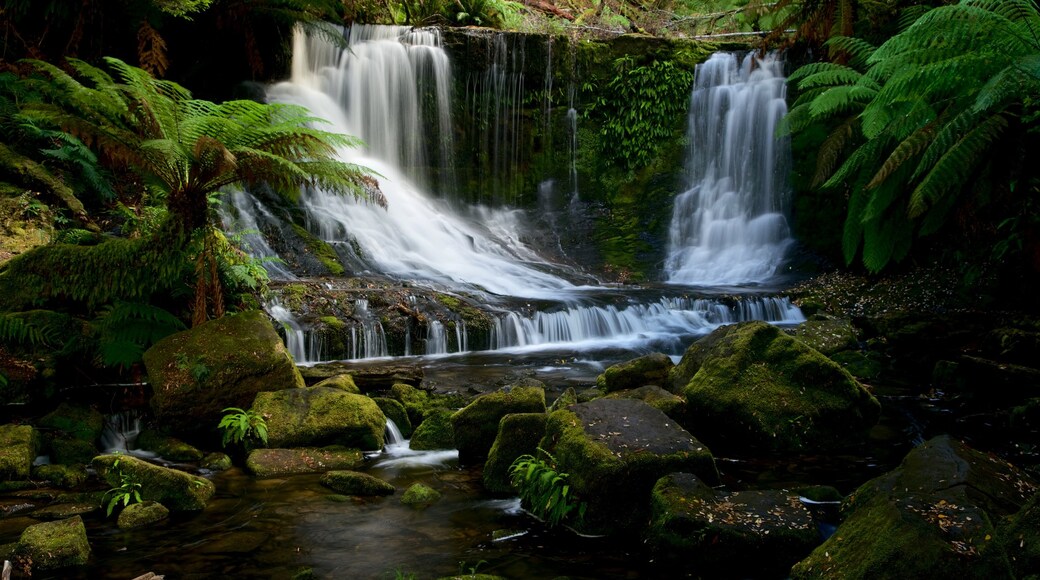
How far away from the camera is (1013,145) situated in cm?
656

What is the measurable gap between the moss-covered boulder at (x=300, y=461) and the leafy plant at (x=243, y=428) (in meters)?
0.15

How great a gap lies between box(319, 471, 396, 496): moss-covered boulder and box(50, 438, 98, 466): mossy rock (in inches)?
65.3

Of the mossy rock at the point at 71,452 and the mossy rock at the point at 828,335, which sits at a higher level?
the mossy rock at the point at 828,335

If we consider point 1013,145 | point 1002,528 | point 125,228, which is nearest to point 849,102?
point 1013,145

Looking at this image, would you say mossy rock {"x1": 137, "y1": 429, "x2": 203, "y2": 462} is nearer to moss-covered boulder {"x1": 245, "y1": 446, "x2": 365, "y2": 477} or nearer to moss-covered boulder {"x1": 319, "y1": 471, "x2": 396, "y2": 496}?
moss-covered boulder {"x1": 245, "y1": 446, "x2": 365, "y2": 477}

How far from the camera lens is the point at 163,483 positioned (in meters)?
3.72

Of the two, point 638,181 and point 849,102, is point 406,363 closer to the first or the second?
point 849,102

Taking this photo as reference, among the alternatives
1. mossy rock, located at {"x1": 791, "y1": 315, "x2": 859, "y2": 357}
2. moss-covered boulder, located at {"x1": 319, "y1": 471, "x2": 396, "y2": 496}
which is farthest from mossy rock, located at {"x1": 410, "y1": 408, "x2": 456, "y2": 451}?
mossy rock, located at {"x1": 791, "y1": 315, "x2": 859, "y2": 357}

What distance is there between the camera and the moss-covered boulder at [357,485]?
401cm

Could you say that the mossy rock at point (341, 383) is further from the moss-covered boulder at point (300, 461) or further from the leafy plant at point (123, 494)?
the leafy plant at point (123, 494)

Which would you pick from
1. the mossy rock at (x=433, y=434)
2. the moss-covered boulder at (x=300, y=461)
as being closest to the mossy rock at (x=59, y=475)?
the moss-covered boulder at (x=300, y=461)

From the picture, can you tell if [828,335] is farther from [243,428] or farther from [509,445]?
[243,428]

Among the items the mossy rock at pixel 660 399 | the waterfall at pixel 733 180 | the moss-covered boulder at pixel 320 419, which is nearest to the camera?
the moss-covered boulder at pixel 320 419

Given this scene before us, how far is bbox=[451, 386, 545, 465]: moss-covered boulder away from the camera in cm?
464
